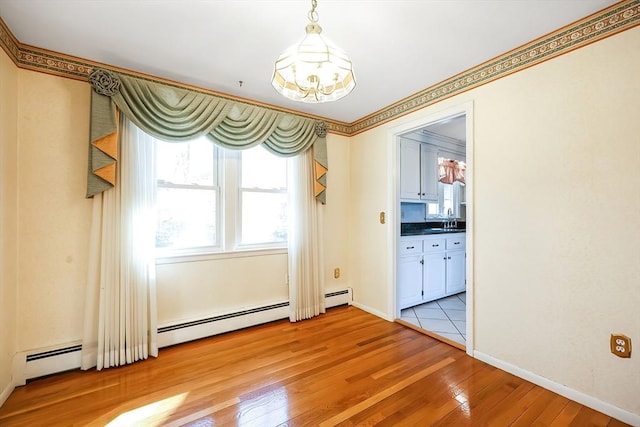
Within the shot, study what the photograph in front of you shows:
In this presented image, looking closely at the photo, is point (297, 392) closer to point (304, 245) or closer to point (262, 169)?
point (304, 245)

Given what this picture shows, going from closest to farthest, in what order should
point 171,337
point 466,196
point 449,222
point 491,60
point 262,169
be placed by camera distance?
1. point 491,60
2. point 466,196
3. point 171,337
4. point 262,169
5. point 449,222

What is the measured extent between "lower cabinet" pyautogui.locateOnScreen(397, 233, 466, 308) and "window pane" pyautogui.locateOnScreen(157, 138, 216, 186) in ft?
7.85

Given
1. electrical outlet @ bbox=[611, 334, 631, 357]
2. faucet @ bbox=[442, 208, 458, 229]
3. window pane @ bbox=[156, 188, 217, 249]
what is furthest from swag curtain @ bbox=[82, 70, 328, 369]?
faucet @ bbox=[442, 208, 458, 229]

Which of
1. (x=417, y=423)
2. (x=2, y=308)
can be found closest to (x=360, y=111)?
(x=417, y=423)

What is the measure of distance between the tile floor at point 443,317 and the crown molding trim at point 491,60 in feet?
7.74

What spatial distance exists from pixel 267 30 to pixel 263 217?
1839mm

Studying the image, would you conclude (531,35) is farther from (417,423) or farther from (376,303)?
(376,303)

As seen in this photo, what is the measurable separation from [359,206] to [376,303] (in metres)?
1.25

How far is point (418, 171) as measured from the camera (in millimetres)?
4008

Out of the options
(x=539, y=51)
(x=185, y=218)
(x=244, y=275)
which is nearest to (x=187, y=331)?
(x=244, y=275)

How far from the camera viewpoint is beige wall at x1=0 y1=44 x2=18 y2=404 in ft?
5.76

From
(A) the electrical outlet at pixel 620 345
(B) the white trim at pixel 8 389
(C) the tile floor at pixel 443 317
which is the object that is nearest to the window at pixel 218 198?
(B) the white trim at pixel 8 389

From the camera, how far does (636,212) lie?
157 centimetres

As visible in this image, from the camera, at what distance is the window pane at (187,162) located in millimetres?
2588
